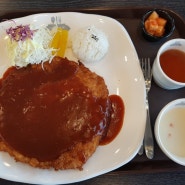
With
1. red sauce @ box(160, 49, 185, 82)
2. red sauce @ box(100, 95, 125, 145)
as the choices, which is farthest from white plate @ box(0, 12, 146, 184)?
red sauce @ box(160, 49, 185, 82)

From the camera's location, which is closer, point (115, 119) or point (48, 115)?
point (48, 115)

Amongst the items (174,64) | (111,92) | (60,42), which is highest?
(60,42)

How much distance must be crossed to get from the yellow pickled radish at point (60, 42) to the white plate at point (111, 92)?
0.26ft

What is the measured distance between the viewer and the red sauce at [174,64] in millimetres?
2152

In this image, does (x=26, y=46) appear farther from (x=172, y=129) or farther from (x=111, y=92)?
(x=172, y=129)

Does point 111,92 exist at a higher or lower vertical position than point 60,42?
lower

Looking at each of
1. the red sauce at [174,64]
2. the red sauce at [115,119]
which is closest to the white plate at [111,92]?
the red sauce at [115,119]

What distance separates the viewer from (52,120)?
196cm

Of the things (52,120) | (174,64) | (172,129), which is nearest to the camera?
(52,120)

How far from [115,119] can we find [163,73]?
455 mm

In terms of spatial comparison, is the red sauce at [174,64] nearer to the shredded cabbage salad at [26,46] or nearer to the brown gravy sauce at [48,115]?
the brown gravy sauce at [48,115]

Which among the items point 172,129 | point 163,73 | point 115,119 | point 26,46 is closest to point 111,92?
point 115,119

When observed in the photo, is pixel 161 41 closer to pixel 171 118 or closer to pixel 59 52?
pixel 171 118

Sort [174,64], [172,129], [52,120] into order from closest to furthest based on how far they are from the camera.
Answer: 1. [52,120]
2. [172,129]
3. [174,64]
